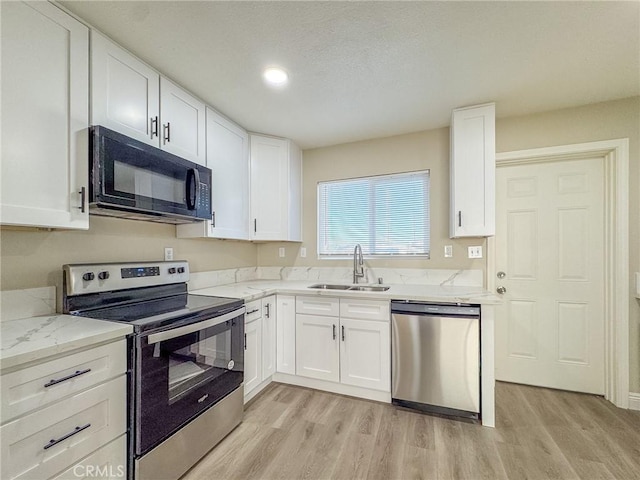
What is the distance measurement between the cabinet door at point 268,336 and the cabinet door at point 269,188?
0.73m

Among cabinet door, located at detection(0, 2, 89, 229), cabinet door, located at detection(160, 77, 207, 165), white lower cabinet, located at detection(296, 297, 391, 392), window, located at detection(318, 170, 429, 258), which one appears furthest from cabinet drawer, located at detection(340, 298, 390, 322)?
cabinet door, located at detection(0, 2, 89, 229)

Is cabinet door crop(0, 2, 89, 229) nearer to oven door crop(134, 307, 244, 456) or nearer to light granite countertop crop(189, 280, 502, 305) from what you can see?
oven door crop(134, 307, 244, 456)

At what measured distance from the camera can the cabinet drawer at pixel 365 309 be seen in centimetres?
228

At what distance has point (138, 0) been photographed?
54.0 inches

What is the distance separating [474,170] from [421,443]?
2.10 meters

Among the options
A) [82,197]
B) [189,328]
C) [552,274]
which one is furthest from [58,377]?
[552,274]

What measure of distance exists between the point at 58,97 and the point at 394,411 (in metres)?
2.87

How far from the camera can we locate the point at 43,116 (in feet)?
4.30

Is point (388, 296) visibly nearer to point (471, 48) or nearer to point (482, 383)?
point (482, 383)

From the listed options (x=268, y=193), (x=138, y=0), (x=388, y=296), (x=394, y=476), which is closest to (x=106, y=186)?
(x=138, y=0)

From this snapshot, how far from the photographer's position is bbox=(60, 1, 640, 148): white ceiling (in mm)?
1435

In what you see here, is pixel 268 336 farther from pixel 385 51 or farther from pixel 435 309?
pixel 385 51

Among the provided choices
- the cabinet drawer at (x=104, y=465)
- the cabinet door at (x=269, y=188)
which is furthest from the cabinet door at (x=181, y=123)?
the cabinet drawer at (x=104, y=465)

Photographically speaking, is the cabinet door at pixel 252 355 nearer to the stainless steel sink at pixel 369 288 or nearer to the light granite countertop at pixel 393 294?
the light granite countertop at pixel 393 294
